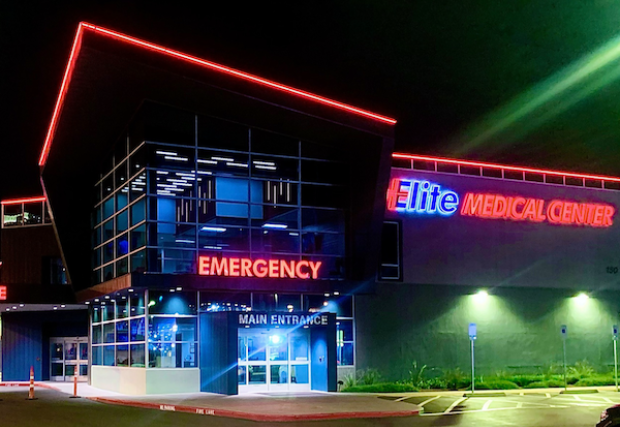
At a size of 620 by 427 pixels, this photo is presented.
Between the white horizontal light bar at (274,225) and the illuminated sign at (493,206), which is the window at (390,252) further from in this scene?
the white horizontal light bar at (274,225)

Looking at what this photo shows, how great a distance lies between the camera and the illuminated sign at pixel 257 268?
92.4 feet

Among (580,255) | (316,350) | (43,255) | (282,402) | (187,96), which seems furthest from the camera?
(43,255)

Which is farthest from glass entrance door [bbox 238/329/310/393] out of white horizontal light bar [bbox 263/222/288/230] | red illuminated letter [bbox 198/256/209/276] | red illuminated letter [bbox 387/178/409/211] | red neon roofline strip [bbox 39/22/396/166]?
red neon roofline strip [bbox 39/22/396/166]

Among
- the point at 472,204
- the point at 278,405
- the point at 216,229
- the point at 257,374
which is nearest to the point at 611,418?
the point at 278,405

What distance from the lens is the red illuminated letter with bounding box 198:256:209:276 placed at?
27922 mm

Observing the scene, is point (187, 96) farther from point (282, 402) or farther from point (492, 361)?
point (492, 361)

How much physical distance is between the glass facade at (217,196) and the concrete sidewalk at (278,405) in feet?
15.4

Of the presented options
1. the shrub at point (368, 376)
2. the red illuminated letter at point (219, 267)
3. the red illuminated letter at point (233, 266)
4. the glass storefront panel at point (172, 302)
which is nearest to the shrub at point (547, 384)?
the shrub at point (368, 376)

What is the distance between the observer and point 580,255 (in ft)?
124

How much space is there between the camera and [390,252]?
3269 cm

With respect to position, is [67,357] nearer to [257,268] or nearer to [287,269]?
[257,268]

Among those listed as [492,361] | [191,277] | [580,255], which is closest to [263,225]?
Answer: [191,277]

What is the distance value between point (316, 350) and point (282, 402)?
5.73 m

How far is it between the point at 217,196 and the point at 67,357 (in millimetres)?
19491
